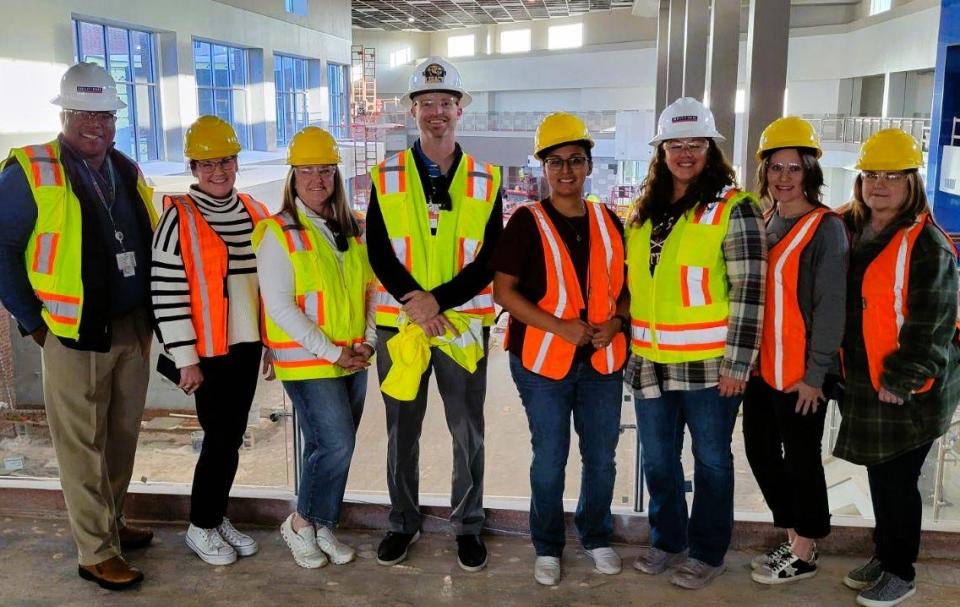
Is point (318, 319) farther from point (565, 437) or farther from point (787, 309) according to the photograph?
point (787, 309)

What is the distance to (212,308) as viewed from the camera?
9.18 feet

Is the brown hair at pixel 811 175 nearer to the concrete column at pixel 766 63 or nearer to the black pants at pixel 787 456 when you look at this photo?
the black pants at pixel 787 456

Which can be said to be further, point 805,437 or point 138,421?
point 138,421

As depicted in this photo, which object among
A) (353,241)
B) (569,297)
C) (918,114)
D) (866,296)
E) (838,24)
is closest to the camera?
(866,296)

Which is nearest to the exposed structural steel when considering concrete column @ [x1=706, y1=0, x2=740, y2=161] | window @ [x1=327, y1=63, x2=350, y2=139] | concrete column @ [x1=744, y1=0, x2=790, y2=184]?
window @ [x1=327, y1=63, x2=350, y2=139]

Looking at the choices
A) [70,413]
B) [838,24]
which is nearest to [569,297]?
[70,413]

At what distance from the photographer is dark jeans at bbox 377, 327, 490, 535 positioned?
2.88 meters

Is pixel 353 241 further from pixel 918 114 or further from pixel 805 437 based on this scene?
pixel 918 114

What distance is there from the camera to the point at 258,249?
2799 mm

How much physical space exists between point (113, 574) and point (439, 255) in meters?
1.54

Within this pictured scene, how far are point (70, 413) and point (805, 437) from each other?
95.3 inches

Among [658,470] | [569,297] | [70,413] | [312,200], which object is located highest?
[312,200]

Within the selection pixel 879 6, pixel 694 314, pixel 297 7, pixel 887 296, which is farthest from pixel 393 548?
pixel 879 6

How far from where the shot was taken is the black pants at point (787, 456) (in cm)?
268
